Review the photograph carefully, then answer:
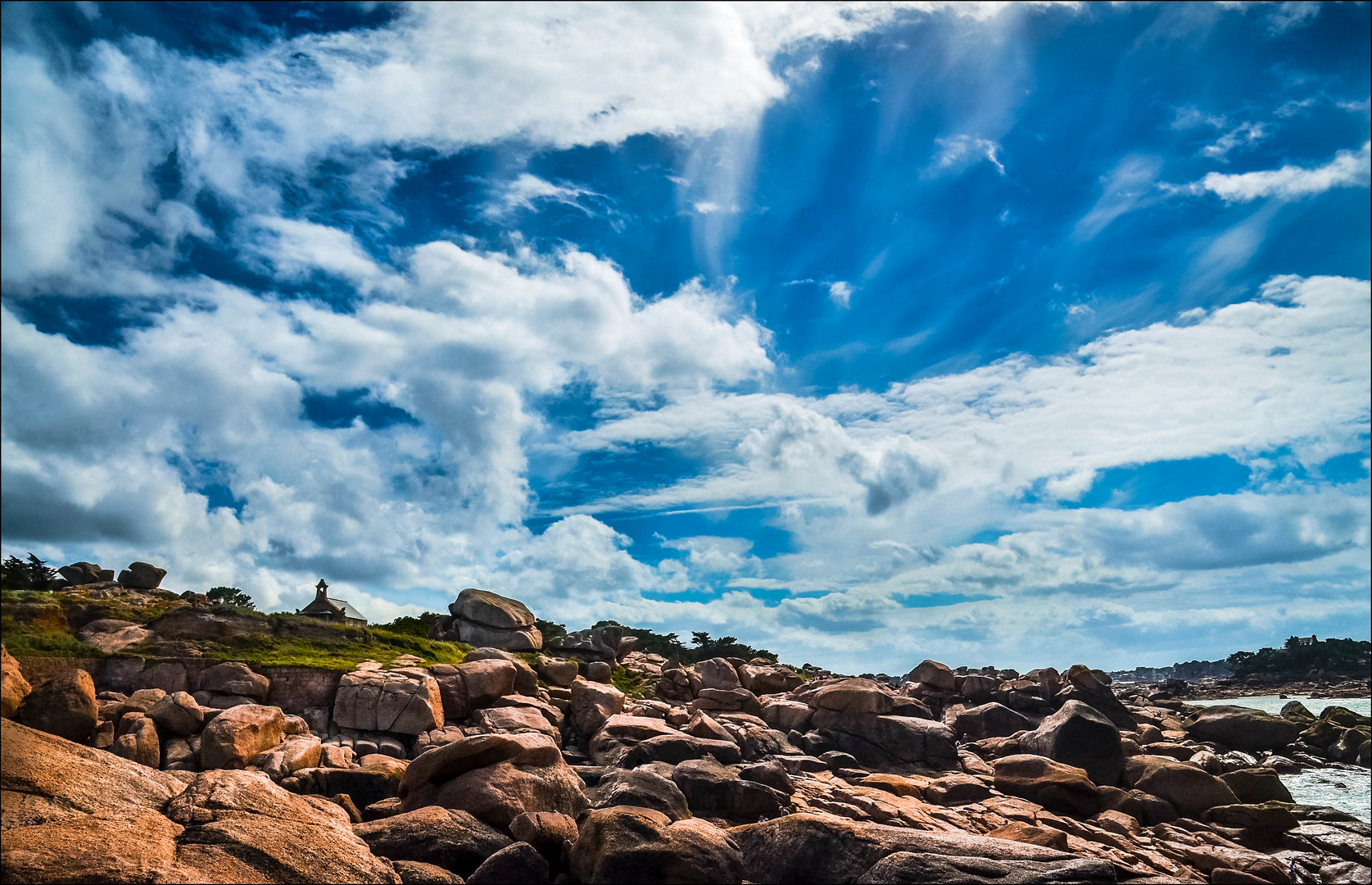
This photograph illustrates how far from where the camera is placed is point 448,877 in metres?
12.5

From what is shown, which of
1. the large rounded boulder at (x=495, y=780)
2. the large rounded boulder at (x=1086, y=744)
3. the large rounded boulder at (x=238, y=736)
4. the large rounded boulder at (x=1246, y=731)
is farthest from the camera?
the large rounded boulder at (x=1246, y=731)

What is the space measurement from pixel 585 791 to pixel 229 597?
19.4 m

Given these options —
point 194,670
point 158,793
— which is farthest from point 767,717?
point 158,793

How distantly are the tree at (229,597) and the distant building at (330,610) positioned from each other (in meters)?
2.77

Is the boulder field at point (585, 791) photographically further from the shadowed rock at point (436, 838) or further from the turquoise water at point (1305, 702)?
the turquoise water at point (1305, 702)

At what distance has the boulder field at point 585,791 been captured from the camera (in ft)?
35.4

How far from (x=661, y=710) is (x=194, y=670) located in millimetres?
16444

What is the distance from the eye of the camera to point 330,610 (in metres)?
35.0

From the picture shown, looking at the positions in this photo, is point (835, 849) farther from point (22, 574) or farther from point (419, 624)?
point (419, 624)

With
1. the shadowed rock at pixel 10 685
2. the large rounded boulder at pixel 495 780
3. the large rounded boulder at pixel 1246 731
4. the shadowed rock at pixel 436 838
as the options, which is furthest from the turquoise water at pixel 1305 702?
the shadowed rock at pixel 10 685

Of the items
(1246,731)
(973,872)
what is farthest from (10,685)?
(1246,731)

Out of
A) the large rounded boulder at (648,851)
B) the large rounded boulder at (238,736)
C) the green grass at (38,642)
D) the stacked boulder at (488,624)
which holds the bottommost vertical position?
the large rounded boulder at (648,851)

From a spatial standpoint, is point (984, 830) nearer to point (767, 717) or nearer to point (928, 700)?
point (767, 717)

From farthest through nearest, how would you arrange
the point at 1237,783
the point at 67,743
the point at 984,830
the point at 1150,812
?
the point at 1237,783
the point at 1150,812
the point at 984,830
the point at 67,743
